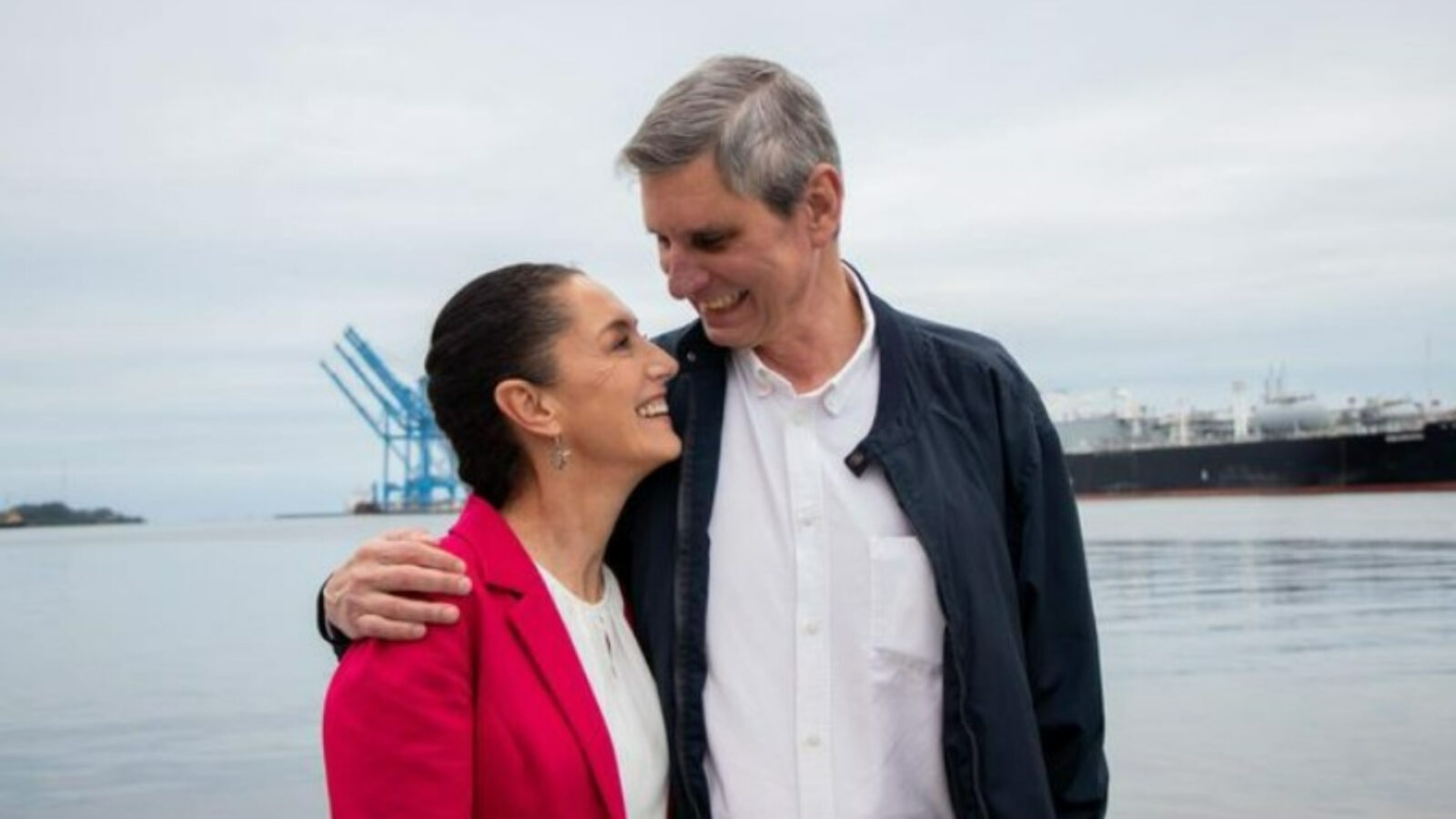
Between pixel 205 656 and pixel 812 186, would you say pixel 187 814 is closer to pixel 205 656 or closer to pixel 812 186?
pixel 812 186

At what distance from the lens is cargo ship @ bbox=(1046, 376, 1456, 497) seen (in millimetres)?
43469

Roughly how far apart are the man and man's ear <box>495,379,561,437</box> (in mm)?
191

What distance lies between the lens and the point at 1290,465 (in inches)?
1801

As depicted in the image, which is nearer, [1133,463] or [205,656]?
[205,656]

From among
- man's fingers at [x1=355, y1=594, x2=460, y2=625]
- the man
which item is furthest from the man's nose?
man's fingers at [x1=355, y1=594, x2=460, y2=625]

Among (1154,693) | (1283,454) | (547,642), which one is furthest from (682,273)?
(1283,454)

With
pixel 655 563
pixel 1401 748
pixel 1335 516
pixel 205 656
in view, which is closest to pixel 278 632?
pixel 205 656

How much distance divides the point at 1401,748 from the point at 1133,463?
4471cm

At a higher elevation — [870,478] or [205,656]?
[870,478]

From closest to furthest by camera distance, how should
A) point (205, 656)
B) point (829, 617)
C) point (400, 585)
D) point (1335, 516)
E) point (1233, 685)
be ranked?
1. point (400, 585)
2. point (829, 617)
3. point (1233, 685)
4. point (205, 656)
5. point (1335, 516)

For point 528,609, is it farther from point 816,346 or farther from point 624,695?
point 816,346

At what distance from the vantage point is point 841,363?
2188 millimetres

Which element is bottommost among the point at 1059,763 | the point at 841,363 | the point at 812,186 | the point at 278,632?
the point at 278,632

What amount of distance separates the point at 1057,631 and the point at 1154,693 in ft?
21.6
